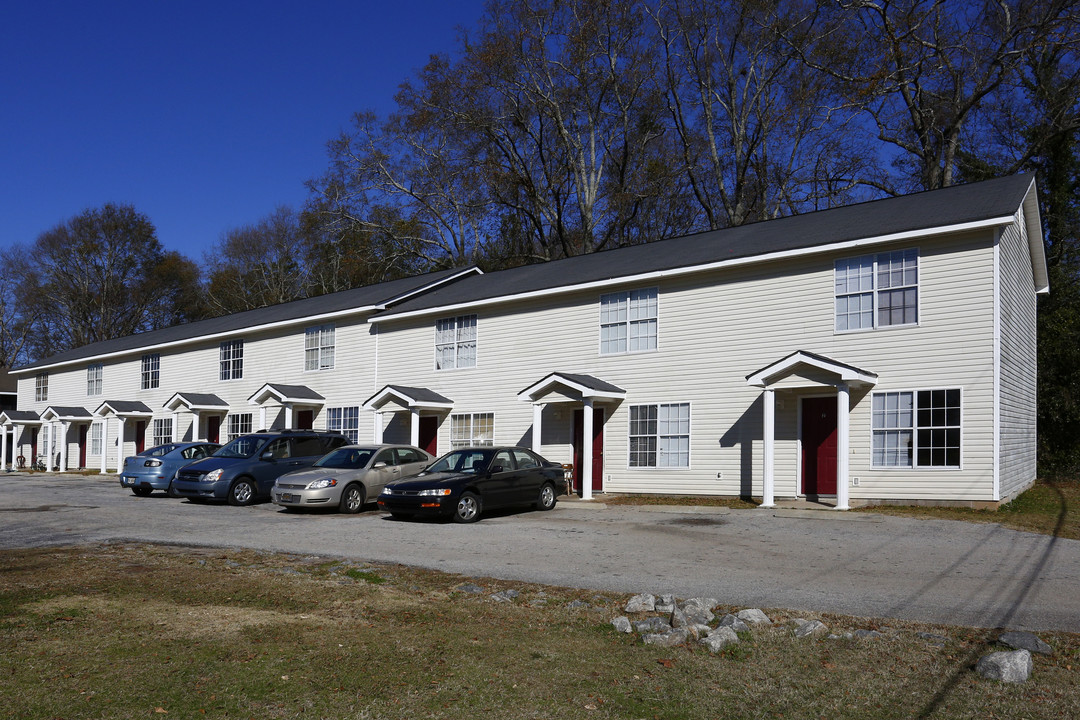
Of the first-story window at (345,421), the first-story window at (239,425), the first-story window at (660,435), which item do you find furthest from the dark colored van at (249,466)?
the first-story window at (239,425)

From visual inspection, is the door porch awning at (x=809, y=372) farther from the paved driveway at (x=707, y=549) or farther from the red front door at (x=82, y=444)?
the red front door at (x=82, y=444)

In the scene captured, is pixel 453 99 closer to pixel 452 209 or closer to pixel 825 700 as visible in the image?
pixel 452 209

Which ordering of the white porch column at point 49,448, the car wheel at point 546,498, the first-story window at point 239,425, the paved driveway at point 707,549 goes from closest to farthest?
the paved driveway at point 707,549 → the car wheel at point 546,498 → the first-story window at point 239,425 → the white porch column at point 49,448

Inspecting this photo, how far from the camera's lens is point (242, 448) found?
2162 cm

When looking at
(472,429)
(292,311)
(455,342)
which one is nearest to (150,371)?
(292,311)

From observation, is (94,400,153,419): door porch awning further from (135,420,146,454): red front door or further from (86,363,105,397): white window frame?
(86,363,105,397): white window frame

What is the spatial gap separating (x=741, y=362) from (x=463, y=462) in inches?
274

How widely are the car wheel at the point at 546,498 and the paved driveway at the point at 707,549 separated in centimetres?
37

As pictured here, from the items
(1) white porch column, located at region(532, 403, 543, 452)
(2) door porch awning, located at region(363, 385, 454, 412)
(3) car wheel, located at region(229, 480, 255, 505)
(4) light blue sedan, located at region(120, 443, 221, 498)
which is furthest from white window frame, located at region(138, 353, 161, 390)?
(1) white porch column, located at region(532, 403, 543, 452)

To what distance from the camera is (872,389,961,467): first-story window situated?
17.1m

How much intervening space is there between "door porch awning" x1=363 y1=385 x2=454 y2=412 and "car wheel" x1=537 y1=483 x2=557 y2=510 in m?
7.81

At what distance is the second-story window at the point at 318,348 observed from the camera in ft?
101

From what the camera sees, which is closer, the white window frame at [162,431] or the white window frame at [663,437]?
the white window frame at [663,437]

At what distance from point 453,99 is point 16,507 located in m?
29.5
